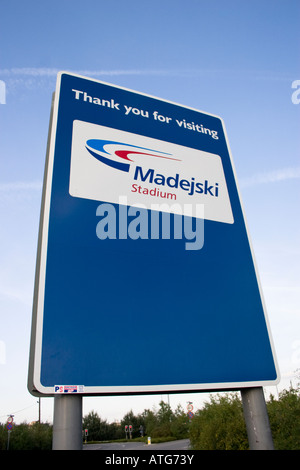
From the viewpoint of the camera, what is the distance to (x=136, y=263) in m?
2.05

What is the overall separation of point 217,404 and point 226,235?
1229cm

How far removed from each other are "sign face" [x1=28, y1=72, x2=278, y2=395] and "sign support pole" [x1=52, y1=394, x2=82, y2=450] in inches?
3.9

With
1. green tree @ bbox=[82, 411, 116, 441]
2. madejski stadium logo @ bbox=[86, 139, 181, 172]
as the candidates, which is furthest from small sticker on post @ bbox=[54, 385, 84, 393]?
green tree @ bbox=[82, 411, 116, 441]

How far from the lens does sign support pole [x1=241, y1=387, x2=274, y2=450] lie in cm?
181

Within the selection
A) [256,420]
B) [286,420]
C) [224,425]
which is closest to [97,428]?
[224,425]

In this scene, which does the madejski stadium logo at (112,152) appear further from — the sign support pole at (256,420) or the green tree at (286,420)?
the green tree at (286,420)

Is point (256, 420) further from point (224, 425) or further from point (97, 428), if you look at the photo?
point (97, 428)

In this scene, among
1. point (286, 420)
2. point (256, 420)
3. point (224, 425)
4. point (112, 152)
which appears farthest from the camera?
point (224, 425)

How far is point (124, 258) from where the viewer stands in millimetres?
2027

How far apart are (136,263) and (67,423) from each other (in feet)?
3.07

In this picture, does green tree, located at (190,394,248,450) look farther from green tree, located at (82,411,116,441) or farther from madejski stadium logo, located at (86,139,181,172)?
green tree, located at (82,411,116,441)

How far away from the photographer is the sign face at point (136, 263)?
170cm

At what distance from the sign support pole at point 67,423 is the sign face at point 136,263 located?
10 centimetres
